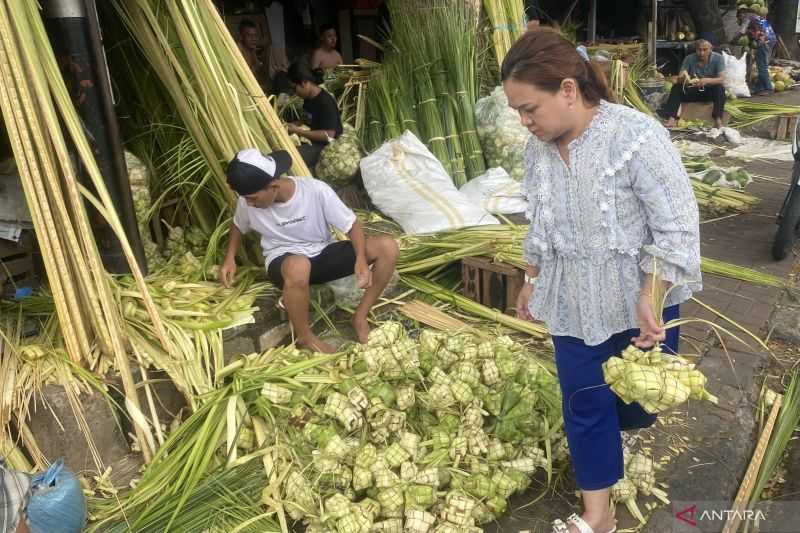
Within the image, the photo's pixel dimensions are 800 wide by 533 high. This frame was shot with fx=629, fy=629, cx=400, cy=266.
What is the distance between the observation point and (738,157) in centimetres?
677

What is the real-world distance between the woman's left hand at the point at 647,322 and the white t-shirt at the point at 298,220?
163cm

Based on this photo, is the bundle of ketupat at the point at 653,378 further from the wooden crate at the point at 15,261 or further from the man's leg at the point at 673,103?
the man's leg at the point at 673,103

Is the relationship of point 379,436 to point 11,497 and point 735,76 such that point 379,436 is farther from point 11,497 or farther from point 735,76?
point 735,76

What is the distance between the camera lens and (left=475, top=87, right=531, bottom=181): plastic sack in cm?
489

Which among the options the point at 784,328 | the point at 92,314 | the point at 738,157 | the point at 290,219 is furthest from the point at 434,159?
the point at 738,157

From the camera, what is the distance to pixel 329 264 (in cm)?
300

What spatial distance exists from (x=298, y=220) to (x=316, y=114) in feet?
6.19

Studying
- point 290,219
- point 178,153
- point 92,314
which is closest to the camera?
point 92,314

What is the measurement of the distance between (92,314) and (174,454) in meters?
0.62

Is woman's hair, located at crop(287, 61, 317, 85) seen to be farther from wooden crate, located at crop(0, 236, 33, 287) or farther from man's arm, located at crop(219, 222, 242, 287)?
wooden crate, located at crop(0, 236, 33, 287)

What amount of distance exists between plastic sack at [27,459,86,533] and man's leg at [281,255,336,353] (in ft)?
3.53

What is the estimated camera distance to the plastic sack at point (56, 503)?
1.90m

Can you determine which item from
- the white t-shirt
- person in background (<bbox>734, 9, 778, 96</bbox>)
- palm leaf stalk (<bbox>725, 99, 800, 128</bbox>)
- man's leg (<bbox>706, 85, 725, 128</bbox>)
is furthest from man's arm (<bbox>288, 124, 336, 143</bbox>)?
person in background (<bbox>734, 9, 778, 96</bbox>)

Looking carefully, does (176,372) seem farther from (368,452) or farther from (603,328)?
(603,328)
